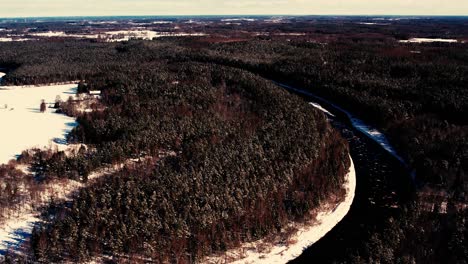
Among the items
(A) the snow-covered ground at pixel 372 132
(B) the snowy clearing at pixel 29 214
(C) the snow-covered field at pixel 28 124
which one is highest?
(C) the snow-covered field at pixel 28 124

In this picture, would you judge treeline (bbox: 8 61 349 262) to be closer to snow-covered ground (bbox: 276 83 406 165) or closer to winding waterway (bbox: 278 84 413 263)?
winding waterway (bbox: 278 84 413 263)

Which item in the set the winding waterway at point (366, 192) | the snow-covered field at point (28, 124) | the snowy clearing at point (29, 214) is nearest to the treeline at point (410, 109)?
the winding waterway at point (366, 192)

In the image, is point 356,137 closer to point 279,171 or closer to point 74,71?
point 279,171

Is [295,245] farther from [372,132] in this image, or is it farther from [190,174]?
[372,132]

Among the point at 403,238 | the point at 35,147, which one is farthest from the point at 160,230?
the point at 35,147

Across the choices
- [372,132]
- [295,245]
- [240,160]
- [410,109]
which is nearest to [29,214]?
[240,160]

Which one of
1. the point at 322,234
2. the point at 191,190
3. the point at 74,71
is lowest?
the point at 322,234

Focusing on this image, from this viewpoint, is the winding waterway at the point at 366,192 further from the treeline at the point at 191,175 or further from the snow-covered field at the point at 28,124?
the snow-covered field at the point at 28,124
